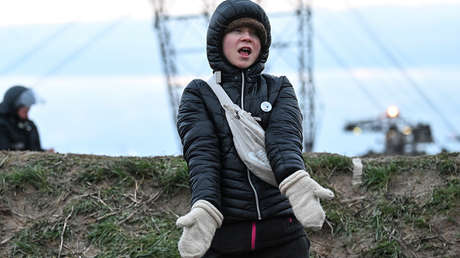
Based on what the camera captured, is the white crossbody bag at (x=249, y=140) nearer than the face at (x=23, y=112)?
Yes

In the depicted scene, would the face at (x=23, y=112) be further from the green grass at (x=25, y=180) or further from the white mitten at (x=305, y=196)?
the white mitten at (x=305, y=196)

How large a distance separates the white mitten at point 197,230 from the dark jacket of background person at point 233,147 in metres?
0.07

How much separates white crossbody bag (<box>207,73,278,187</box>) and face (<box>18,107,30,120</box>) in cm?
405

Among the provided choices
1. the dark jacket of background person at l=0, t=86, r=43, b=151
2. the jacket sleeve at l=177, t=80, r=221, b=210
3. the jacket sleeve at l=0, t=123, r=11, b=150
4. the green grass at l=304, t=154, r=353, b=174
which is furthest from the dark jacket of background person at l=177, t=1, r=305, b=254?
the dark jacket of background person at l=0, t=86, r=43, b=151

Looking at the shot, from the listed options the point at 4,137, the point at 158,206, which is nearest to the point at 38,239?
the point at 158,206

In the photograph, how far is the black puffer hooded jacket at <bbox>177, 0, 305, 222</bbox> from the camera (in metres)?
2.70

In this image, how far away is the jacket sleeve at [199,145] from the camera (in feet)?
8.72

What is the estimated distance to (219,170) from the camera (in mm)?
2734

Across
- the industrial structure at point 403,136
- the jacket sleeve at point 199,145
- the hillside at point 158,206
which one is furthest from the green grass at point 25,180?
the industrial structure at point 403,136

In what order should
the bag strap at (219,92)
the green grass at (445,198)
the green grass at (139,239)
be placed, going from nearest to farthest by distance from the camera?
the bag strap at (219,92)
the green grass at (139,239)
the green grass at (445,198)

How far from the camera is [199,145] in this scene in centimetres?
273

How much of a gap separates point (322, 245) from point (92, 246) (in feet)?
5.09

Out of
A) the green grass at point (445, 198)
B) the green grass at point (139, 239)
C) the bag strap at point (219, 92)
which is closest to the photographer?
the bag strap at point (219, 92)

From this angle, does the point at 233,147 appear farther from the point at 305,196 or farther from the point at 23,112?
the point at 23,112
